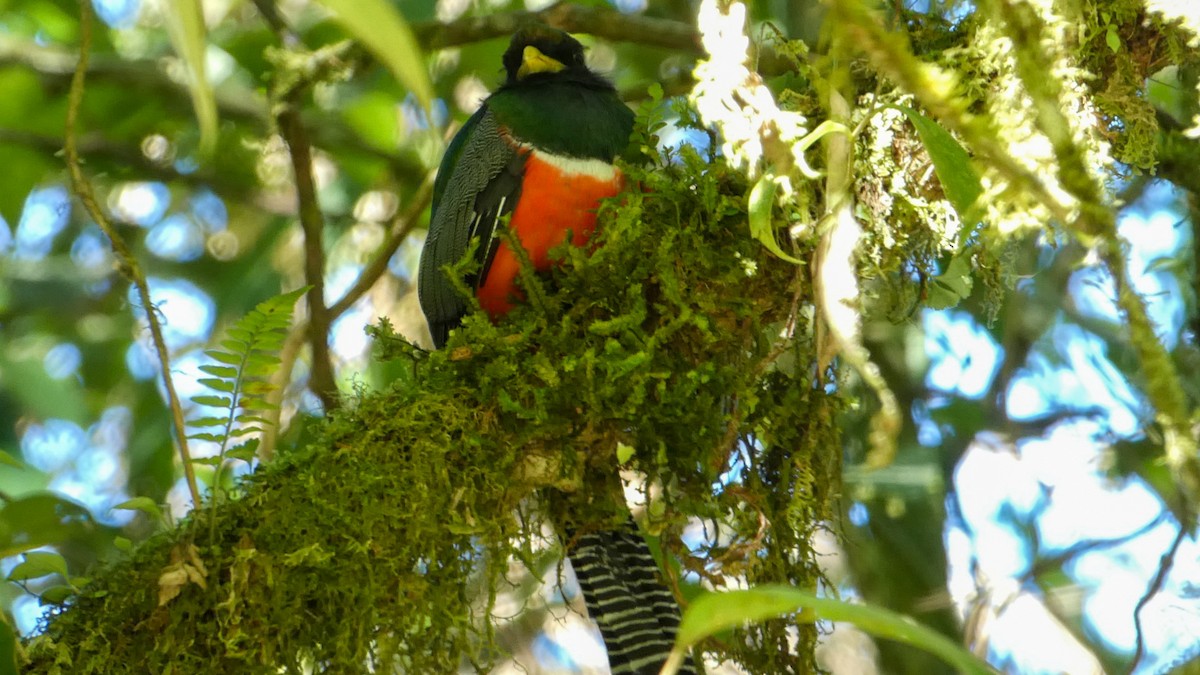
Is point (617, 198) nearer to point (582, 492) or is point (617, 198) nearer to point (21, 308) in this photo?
point (582, 492)

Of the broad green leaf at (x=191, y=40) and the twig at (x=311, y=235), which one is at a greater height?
the twig at (x=311, y=235)

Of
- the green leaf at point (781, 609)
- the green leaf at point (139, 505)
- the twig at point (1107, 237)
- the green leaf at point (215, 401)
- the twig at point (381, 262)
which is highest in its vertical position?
the twig at point (381, 262)

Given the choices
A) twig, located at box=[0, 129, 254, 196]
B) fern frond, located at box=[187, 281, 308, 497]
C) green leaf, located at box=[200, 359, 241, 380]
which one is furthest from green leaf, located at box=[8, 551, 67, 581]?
twig, located at box=[0, 129, 254, 196]

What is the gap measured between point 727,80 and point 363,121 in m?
3.01

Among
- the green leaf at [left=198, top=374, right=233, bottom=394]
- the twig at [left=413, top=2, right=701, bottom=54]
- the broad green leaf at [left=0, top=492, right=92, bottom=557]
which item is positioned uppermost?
the twig at [left=413, top=2, right=701, bottom=54]

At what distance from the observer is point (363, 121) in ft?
16.9

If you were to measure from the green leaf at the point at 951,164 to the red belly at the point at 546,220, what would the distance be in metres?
1.12

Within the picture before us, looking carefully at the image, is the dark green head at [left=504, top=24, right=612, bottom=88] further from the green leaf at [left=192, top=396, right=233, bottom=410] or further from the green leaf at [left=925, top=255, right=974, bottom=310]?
the green leaf at [left=192, top=396, right=233, bottom=410]

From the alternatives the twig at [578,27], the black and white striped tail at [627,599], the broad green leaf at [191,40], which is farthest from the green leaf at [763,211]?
the twig at [578,27]

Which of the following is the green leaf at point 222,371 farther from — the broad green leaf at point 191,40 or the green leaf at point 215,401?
the broad green leaf at point 191,40

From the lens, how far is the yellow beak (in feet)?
12.6

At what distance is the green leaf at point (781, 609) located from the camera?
149 centimetres

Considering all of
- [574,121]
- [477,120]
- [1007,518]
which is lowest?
[1007,518]

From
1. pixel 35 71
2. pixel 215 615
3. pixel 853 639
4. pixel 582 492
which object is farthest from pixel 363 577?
pixel 853 639
